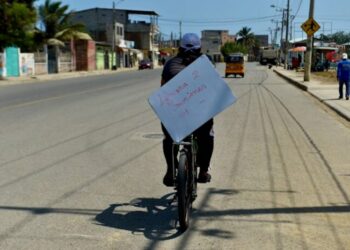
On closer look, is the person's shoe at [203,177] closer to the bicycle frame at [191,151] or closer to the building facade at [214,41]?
the bicycle frame at [191,151]

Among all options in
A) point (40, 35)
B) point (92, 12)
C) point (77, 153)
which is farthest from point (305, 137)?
point (92, 12)

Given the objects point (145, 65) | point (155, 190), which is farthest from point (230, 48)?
point (155, 190)

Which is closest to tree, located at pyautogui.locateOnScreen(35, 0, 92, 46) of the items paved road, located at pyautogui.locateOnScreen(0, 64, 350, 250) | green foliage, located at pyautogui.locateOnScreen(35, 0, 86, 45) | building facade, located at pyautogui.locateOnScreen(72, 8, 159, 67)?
green foliage, located at pyautogui.locateOnScreen(35, 0, 86, 45)

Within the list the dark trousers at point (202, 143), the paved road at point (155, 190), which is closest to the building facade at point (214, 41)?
the paved road at point (155, 190)

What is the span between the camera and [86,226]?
532 centimetres

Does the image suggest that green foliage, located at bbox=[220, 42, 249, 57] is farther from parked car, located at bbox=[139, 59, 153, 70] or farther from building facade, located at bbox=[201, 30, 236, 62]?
parked car, located at bbox=[139, 59, 153, 70]

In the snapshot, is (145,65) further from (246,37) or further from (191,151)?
(246,37)

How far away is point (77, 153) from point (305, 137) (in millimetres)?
4821

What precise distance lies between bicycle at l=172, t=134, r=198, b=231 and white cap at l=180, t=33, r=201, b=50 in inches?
34.9

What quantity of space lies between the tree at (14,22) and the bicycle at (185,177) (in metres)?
38.2

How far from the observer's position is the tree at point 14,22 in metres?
41.7

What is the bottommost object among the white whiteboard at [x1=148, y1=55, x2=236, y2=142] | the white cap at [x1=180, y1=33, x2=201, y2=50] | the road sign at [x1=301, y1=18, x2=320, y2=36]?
the white whiteboard at [x1=148, y1=55, x2=236, y2=142]

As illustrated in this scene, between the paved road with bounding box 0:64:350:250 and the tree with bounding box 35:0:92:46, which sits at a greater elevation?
the tree with bounding box 35:0:92:46

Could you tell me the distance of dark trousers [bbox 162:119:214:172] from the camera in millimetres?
5691
